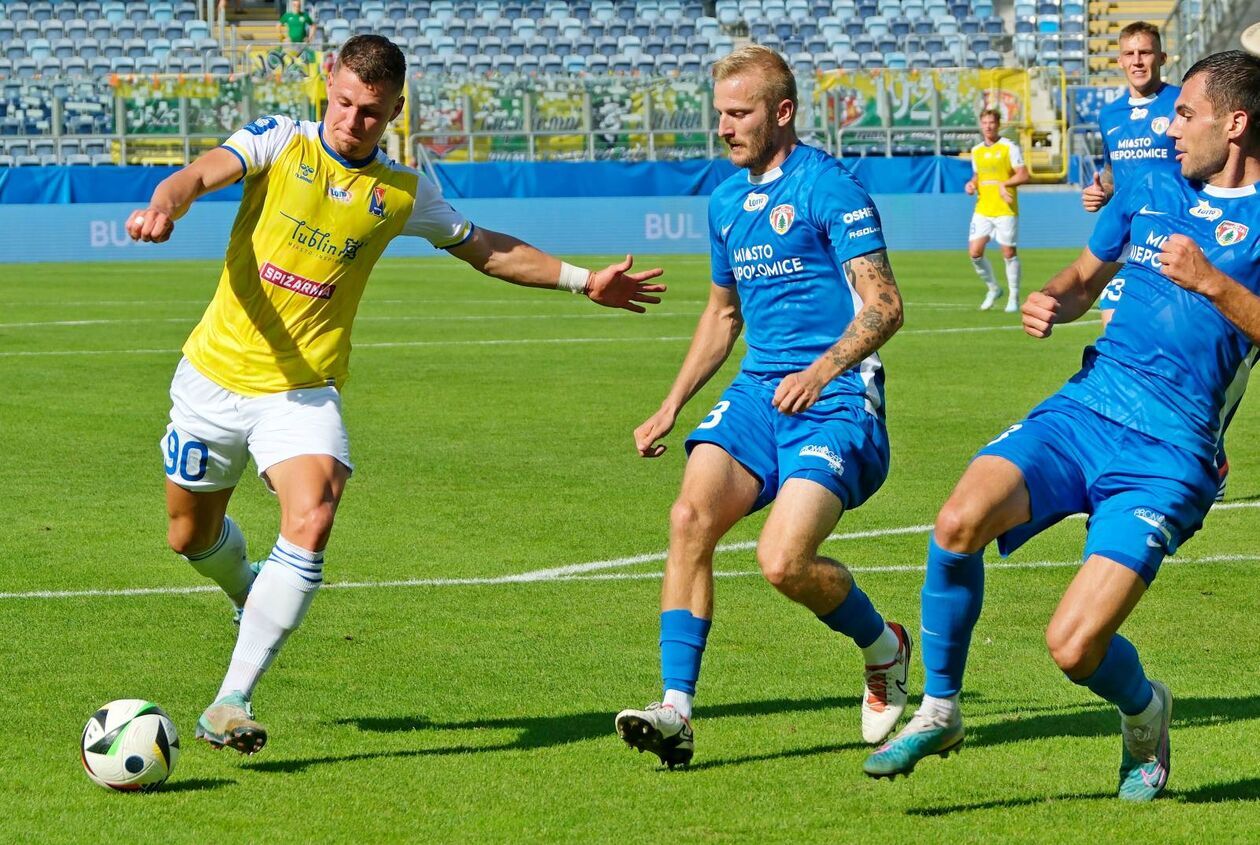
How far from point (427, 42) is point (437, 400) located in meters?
28.3

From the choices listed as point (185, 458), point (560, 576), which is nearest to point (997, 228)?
point (560, 576)

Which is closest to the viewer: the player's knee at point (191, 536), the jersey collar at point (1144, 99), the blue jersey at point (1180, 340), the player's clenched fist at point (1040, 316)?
the blue jersey at point (1180, 340)

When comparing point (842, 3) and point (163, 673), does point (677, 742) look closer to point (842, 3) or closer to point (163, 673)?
point (163, 673)

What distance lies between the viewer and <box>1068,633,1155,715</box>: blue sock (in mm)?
5012

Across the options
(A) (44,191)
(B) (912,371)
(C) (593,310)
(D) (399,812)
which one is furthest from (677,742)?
(A) (44,191)

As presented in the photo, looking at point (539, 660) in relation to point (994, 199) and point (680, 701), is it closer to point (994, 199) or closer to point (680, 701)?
point (680, 701)

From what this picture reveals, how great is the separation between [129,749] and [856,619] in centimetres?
221

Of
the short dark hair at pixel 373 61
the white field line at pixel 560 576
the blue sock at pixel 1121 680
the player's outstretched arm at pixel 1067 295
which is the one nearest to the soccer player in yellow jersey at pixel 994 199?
the white field line at pixel 560 576

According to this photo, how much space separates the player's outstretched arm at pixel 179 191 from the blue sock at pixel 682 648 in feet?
6.18

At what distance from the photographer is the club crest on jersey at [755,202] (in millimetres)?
5875

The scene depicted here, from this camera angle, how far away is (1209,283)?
478 cm

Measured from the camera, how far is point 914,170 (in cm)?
3388

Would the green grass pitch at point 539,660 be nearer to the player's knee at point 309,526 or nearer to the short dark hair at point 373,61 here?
the player's knee at point 309,526

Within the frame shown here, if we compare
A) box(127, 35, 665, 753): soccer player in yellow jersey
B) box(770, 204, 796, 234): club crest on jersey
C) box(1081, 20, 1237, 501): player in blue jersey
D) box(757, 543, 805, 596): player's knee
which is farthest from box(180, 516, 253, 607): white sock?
box(1081, 20, 1237, 501): player in blue jersey
